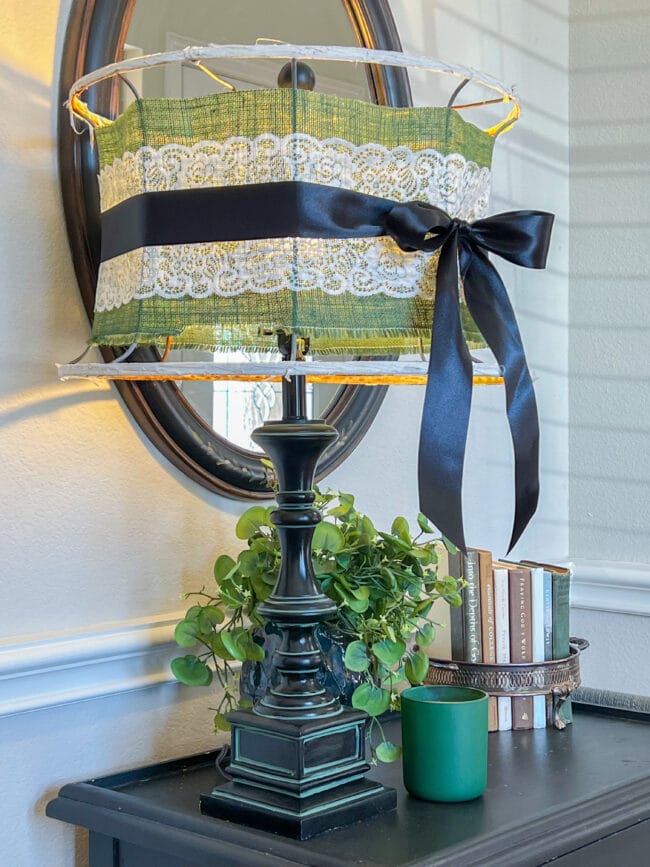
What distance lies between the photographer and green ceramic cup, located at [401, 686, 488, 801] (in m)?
1.13

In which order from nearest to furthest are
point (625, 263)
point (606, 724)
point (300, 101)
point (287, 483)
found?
1. point (300, 101)
2. point (287, 483)
3. point (606, 724)
4. point (625, 263)

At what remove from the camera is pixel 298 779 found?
1053mm

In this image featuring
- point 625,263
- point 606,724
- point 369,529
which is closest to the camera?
point 369,529

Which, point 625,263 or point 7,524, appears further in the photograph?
point 625,263

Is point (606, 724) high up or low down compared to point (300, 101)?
down


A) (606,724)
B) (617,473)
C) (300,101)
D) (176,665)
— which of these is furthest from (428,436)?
(617,473)

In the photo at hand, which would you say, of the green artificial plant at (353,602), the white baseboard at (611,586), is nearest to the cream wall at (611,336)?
the white baseboard at (611,586)

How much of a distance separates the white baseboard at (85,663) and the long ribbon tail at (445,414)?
17.5 inches

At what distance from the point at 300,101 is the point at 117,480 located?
1.71 ft

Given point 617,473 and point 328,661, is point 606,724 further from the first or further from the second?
point 617,473

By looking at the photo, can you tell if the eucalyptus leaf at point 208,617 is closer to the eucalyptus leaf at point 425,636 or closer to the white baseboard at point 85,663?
the white baseboard at point 85,663

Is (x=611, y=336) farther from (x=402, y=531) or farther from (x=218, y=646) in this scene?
(x=218, y=646)

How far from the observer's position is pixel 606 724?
4.78ft

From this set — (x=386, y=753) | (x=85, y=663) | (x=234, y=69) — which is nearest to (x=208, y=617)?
(x=85, y=663)
